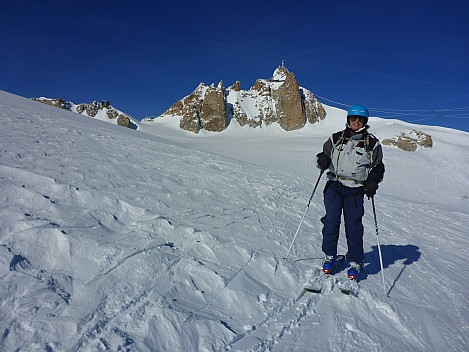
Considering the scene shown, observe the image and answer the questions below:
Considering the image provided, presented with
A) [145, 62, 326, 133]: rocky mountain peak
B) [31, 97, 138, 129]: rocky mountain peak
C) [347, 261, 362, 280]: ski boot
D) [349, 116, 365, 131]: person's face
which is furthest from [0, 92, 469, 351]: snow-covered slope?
[31, 97, 138, 129]: rocky mountain peak

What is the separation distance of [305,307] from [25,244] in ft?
9.93

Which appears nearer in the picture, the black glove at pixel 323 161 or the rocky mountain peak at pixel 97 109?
the black glove at pixel 323 161

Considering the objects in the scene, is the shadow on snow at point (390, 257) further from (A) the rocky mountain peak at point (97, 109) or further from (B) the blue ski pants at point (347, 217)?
(A) the rocky mountain peak at point (97, 109)

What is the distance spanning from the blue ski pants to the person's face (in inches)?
31.5

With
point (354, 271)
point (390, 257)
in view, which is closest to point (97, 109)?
point (390, 257)

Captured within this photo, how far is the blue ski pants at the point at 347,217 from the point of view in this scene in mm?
3938

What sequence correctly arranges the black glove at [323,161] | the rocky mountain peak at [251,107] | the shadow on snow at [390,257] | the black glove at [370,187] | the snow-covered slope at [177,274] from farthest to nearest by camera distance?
the rocky mountain peak at [251,107]
the shadow on snow at [390,257]
the black glove at [323,161]
the black glove at [370,187]
the snow-covered slope at [177,274]

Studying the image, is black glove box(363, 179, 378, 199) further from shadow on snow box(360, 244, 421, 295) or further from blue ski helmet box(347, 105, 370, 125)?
shadow on snow box(360, 244, 421, 295)

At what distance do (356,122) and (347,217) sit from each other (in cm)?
132

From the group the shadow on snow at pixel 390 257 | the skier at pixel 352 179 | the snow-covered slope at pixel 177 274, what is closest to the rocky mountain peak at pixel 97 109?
the snow-covered slope at pixel 177 274

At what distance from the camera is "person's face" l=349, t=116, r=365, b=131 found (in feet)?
12.8

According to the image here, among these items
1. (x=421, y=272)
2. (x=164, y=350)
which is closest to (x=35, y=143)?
(x=164, y=350)

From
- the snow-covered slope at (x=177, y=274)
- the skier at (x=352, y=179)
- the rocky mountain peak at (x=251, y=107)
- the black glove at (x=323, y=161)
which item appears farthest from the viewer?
the rocky mountain peak at (x=251, y=107)

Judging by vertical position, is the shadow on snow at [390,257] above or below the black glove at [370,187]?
below
